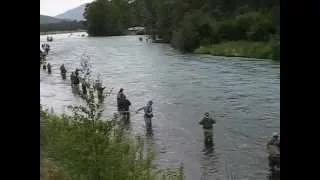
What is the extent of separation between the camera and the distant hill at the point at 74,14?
842mm

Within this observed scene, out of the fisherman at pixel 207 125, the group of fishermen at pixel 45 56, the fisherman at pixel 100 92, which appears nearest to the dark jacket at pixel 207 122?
the fisherman at pixel 207 125

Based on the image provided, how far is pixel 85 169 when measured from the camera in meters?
0.82

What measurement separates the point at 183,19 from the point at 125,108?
0.89 ft

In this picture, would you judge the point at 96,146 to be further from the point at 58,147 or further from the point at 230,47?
the point at 230,47

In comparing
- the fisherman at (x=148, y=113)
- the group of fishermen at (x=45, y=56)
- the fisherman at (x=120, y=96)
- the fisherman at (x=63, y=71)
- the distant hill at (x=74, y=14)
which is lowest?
the fisherman at (x=148, y=113)

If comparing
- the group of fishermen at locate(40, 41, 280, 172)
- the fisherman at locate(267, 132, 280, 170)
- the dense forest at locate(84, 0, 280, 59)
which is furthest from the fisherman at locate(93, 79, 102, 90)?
the fisherman at locate(267, 132, 280, 170)

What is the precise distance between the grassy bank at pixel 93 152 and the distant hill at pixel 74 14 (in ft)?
0.78

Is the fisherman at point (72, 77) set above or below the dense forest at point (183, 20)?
below

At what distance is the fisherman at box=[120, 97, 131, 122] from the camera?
92cm

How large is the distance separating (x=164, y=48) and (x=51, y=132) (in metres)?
0.35

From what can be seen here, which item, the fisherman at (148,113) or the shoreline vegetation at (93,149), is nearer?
the shoreline vegetation at (93,149)

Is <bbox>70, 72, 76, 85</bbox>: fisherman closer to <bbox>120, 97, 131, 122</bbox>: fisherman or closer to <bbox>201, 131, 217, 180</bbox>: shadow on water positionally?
<bbox>120, 97, 131, 122</bbox>: fisherman

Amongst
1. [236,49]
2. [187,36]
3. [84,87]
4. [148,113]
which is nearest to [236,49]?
[236,49]

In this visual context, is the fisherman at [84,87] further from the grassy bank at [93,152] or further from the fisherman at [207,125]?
the fisherman at [207,125]
